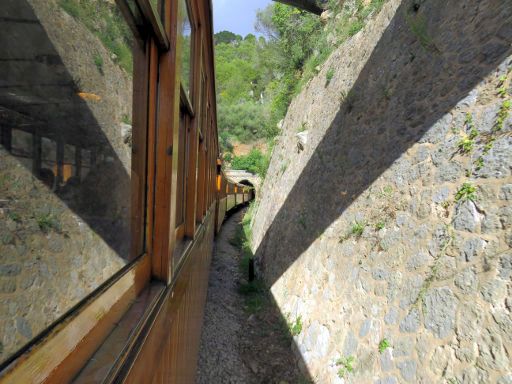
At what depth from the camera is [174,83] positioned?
4.25 feet

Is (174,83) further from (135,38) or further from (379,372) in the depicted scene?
(379,372)

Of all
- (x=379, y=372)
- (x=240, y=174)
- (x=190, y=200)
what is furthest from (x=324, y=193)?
(x=240, y=174)

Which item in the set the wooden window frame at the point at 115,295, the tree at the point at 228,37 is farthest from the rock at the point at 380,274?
the tree at the point at 228,37

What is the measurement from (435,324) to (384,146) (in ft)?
8.14

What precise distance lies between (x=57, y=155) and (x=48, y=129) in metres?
0.05

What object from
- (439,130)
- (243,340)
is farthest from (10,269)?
(243,340)

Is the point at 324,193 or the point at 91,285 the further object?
the point at 324,193

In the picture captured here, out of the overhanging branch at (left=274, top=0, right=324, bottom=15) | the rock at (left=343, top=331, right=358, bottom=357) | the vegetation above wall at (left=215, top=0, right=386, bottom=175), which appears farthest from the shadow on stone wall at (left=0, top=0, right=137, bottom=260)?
the overhanging branch at (left=274, top=0, right=324, bottom=15)

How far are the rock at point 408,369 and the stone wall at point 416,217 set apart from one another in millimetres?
10

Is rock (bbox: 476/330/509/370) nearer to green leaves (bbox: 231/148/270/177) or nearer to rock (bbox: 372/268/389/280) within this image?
rock (bbox: 372/268/389/280)

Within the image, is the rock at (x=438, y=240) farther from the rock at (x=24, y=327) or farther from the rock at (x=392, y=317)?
the rock at (x=24, y=327)

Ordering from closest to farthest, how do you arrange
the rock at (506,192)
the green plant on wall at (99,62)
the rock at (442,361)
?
the green plant on wall at (99,62) → the rock at (442,361) → the rock at (506,192)

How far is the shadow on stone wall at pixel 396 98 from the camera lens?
3.40m

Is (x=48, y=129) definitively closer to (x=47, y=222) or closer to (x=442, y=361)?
(x=47, y=222)
